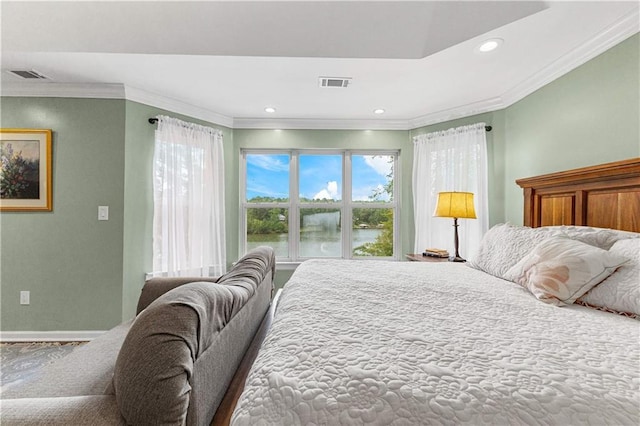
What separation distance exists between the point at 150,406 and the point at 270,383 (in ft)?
1.05

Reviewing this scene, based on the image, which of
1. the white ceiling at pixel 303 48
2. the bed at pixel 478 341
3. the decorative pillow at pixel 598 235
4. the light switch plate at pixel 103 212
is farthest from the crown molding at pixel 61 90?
the decorative pillow at pixel 598 235

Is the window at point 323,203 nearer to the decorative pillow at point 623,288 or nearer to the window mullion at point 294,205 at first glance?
the window mullion at point 294,205

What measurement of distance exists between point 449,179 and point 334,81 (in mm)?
1753

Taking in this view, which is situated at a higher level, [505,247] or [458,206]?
[458,206]

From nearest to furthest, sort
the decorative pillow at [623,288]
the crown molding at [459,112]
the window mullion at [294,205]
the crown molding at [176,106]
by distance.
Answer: the decorative pillow at [623,288], the crown molding at [176,106], the crown molding at [459,112], the window mullion at [294,205]

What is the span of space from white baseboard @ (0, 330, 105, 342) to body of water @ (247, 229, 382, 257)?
73.6 inches

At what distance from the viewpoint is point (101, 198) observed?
278cm

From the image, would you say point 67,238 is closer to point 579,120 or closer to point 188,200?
point 188,200

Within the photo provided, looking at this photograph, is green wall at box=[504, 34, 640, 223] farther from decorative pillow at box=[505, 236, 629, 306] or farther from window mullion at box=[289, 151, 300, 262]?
window mullion at box=[289, 151, 300, 262]

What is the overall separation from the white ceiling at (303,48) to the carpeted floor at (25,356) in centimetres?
239

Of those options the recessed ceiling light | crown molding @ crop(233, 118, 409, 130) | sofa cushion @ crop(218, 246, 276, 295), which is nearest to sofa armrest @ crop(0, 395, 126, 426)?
sofa cushion @ crop(218, 246, 276, 295)

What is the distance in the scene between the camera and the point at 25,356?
2.47 m

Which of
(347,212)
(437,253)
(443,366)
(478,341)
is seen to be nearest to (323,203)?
(347,212)

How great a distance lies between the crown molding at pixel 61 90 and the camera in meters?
2.72
